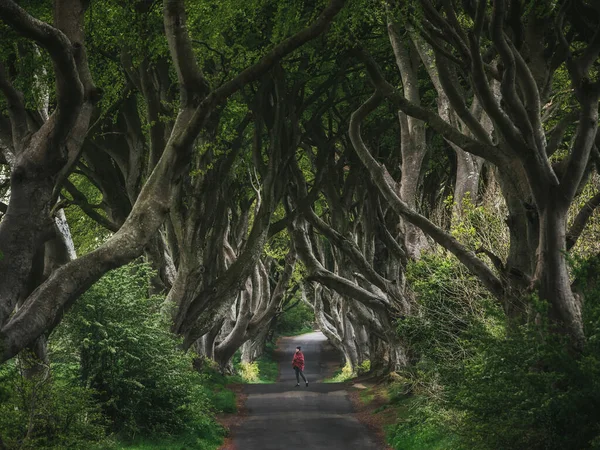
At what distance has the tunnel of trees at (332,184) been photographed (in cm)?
954

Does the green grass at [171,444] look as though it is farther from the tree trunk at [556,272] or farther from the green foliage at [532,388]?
the tree trunk at [556,272]

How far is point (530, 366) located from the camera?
989 centimetres

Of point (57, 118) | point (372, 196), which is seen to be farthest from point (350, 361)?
point (57, 118)

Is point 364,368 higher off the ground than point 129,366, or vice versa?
point 129,366

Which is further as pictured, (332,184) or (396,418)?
(332,184)

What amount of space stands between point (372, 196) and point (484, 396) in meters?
14.6

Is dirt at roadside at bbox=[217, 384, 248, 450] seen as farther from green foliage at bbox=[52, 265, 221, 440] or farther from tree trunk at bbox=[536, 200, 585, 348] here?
tree trunk at bbox=[536, 200, 585, 348]

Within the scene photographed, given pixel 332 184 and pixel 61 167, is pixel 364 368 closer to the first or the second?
pixel 332 184

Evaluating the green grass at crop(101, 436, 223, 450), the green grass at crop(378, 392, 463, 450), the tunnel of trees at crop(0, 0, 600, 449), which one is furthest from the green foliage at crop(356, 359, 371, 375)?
the green grass at crop(101, 436, 223, 450)

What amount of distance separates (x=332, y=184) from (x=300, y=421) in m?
7.24

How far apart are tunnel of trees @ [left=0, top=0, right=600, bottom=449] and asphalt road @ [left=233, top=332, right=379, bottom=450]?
69.8 inches

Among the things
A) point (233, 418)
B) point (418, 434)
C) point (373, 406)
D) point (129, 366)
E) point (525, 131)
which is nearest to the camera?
point (525, 131)

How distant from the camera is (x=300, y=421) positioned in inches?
808

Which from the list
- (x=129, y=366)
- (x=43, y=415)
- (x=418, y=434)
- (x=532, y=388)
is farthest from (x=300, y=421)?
(x=532, y=388)
